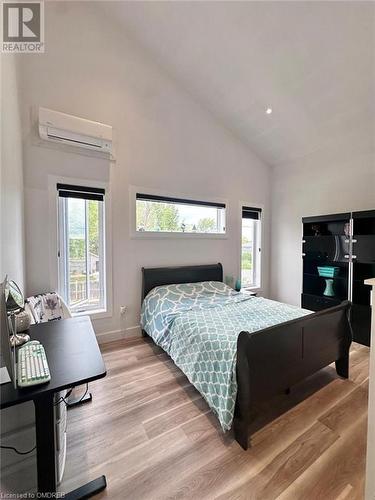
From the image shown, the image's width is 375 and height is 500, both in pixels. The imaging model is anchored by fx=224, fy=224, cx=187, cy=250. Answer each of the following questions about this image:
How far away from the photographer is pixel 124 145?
9.66 feet

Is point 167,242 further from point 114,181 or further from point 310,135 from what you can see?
point 310,135

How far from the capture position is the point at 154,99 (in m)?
3.14

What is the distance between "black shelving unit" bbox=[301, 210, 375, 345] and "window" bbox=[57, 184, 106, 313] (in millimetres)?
3119

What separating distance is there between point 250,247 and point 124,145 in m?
2.83

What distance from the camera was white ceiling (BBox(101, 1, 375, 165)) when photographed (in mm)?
2176

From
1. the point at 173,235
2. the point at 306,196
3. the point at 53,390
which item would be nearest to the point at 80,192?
the point at 173,235

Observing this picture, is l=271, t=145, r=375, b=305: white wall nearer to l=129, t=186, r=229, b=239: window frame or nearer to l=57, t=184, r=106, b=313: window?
l=129, t=186, r=229, b=239: window frame

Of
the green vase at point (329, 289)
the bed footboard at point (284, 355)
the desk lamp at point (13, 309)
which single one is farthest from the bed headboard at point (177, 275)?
the bed footboard at point (284, 355)

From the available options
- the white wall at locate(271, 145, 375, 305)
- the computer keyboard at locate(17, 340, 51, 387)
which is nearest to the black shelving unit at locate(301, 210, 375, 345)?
the white wall at locate(271, 145, 375, 305)

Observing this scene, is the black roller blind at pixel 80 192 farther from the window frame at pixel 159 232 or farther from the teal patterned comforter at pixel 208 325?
the teal patterned comforter at pixel 208 325

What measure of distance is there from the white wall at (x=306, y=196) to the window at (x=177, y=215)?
1.28 m

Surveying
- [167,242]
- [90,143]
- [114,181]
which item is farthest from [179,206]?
[90,143]

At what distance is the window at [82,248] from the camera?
2.68m

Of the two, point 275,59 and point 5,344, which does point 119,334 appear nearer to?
point 5,344
